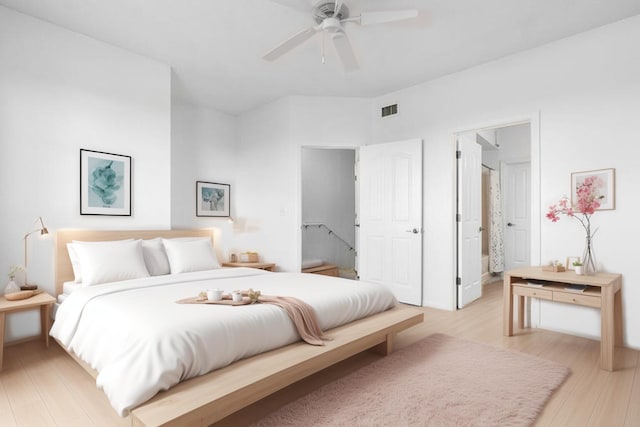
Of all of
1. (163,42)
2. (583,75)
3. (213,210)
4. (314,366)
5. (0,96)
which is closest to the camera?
(314,366)

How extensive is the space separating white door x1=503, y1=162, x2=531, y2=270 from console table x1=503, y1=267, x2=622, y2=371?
3.32 meters

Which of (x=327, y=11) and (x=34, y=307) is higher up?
(x=327, y=11)

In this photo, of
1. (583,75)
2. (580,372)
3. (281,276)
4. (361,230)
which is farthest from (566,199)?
(281,276)

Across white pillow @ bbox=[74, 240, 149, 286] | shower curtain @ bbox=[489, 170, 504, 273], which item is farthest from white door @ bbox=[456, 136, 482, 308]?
white pillow @ bbox=[74, 240, 149, 286]

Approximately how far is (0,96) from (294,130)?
3.04 metres

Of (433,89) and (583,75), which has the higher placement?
(433,89)

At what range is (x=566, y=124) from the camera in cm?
336

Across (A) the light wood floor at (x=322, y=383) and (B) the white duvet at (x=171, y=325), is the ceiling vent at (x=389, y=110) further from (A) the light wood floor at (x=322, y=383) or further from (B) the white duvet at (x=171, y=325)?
(A) the light wood floor at (x=322, y=383)

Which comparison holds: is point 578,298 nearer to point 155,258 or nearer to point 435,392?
point 435,392

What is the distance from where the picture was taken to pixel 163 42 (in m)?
3.51

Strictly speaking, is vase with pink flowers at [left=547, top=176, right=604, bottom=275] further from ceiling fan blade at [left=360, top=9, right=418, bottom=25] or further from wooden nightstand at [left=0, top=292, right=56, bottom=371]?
wooden nightstand at [left=0, top=292, right=56, bottom=371]

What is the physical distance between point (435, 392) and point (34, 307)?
10.3ft

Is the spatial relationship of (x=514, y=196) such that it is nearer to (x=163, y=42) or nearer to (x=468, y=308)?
(x=468, y=308)

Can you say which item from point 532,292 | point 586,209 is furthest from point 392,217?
point 586,209
